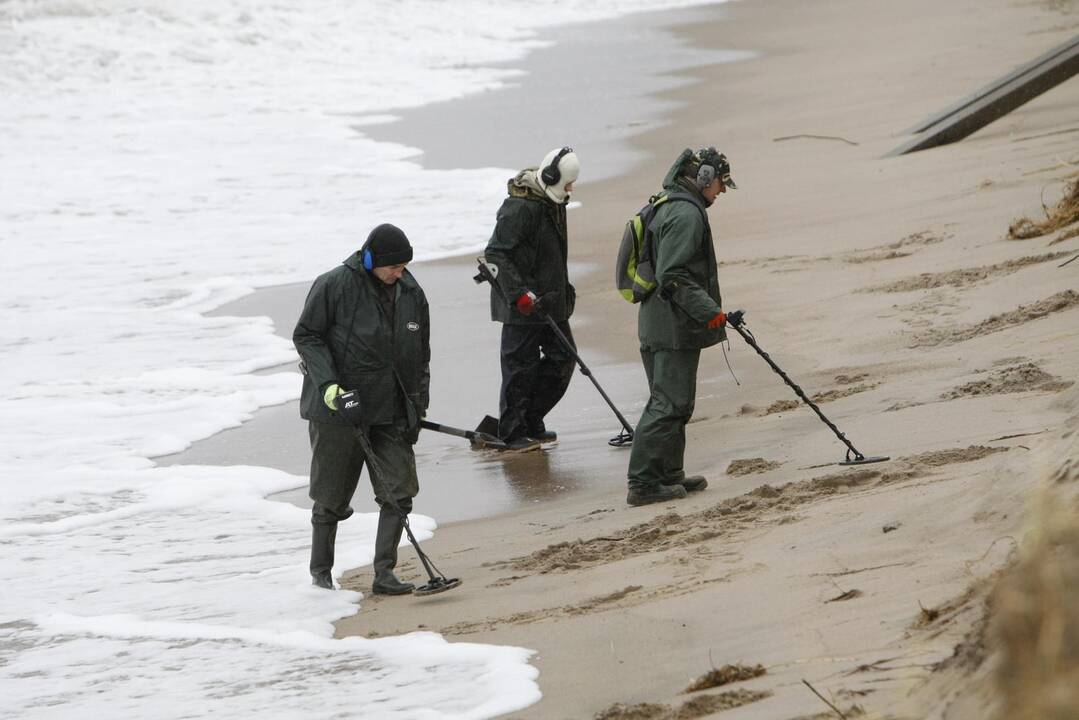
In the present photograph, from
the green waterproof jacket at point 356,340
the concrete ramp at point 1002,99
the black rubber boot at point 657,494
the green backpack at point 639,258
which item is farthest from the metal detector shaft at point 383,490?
the concrete ramp at point 1002,99

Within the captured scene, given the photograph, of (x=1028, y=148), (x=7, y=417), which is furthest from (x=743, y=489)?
(x=1028, y=148)

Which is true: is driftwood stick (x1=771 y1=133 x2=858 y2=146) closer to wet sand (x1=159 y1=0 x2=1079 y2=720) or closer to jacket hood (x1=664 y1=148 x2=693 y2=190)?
wet sand (x1=159 y1=0 x2=1079 y2=720)

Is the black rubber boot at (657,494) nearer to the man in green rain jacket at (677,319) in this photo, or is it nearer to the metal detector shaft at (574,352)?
the man in green rain jacket at (677,319)

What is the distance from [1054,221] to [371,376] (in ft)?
19.4

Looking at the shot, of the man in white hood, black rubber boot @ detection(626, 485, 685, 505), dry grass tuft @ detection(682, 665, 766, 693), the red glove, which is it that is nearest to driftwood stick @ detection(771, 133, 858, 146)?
the man in white hood

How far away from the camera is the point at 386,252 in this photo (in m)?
6.66

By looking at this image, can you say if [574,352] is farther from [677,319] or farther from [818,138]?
[818,138]

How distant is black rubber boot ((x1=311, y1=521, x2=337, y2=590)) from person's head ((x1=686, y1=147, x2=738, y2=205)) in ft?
8.06

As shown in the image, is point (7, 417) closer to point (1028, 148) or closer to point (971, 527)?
point (971, 527)

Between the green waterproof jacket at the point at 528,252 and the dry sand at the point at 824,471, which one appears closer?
the dry sand at the point at 824,471

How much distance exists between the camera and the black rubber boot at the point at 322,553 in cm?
702

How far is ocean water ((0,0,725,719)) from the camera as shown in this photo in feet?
19.6

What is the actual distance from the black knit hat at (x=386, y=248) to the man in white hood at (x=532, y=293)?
2.11 meters

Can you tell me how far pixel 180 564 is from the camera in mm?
7598
